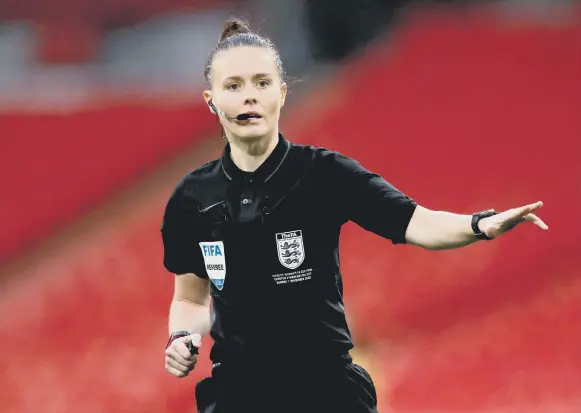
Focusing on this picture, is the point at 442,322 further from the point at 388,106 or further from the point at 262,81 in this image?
the point at 262,81

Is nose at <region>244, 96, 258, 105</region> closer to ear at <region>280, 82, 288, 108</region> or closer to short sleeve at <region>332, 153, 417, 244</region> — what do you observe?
ear at <region>280, 82, 288, 108</region>

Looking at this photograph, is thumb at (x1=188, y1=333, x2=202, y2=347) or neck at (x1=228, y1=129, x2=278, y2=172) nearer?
thumb at (x1=188, y1=333, x2=202, y2=347)

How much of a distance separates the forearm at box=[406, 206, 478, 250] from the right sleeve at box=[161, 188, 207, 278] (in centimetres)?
48

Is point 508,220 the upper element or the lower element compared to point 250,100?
lower

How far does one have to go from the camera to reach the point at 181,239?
202 centimetres

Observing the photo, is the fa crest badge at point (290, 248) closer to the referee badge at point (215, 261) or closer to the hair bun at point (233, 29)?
the referee badge at point (215, 261)

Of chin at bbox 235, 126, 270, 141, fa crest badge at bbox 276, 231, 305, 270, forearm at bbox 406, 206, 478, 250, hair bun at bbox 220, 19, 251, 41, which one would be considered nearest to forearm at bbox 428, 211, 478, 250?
forearm at bbox 406, 206, 478, 250

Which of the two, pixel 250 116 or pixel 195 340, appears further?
pixel 250 116

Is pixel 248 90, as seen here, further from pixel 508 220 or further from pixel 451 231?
pixel 508 220

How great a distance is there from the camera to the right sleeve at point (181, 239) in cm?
199

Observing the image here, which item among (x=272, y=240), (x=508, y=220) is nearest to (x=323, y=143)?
(x=272, y=240)

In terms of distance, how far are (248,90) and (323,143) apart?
2.85m

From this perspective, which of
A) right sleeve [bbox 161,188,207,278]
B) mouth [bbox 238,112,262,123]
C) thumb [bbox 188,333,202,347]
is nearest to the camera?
thumb [bbox 188,333,202,347]

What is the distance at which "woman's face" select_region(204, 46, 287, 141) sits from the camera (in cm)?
188
